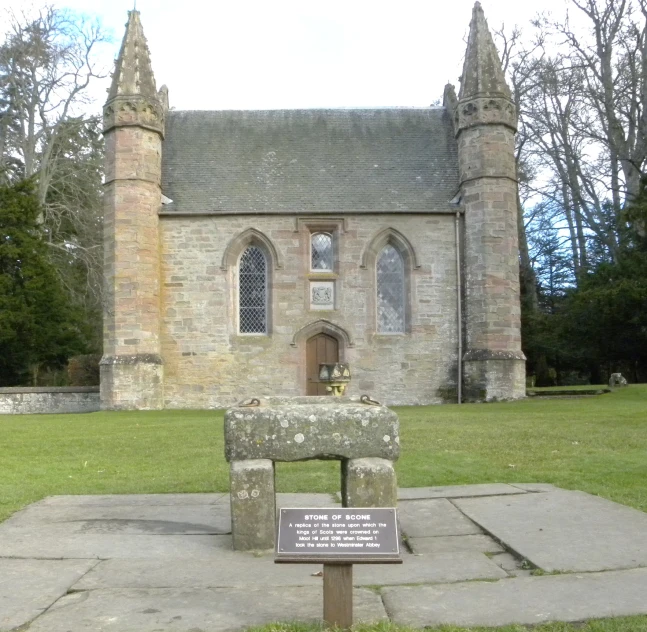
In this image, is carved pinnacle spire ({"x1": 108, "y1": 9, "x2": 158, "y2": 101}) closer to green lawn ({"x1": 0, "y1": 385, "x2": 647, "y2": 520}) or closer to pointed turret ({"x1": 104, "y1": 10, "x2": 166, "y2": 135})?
pointed turret ({"x1": 104, "y1": 10, "x2": 166, "y2": 135})

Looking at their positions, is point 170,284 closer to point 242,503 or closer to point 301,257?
point 301,257

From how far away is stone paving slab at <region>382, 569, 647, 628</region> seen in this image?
143 inches

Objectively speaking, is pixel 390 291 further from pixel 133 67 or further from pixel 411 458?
pixel 411 458

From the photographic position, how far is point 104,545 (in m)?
5.36

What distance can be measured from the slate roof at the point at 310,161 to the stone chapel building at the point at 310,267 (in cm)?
8

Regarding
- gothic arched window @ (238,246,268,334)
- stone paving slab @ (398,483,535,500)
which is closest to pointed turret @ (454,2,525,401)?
gothic arched window @ (238,246,268,334)

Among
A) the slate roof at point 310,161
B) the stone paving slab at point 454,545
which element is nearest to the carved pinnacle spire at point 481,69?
the slate roof at point 310,161

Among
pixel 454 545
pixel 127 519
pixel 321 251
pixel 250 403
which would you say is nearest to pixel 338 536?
pixel 454 545

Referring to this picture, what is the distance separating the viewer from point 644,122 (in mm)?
30531

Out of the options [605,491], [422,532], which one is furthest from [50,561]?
[605,491]

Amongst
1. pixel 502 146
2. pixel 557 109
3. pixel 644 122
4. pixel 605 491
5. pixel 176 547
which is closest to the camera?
pixel 176 547

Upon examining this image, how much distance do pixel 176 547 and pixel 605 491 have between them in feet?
12.7

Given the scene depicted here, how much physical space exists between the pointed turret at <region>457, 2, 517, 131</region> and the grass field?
10.5 metres

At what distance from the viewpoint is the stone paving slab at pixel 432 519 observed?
221 inches
